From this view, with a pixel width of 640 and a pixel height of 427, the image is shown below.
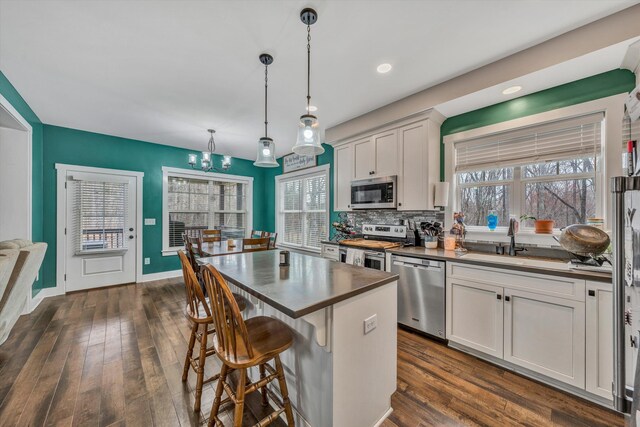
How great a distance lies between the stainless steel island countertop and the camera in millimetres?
1150

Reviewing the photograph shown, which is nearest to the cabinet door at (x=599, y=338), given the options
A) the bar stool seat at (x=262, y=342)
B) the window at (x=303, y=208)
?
the bar stool seat at (x=262, y=342)

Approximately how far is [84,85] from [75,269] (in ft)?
9.96

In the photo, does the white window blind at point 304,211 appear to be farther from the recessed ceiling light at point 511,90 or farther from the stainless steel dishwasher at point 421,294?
the recessed ceiling light at point 511,90

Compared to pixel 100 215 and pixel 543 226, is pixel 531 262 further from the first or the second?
pixel 100 215

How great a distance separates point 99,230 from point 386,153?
486 centimetres

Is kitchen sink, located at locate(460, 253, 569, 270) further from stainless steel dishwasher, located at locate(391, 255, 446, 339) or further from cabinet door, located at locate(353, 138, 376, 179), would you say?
cabinet door, located at locate(353, 138, 376, 179)

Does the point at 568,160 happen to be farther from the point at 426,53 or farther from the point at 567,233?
the point at 426,53

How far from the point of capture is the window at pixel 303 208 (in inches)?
189

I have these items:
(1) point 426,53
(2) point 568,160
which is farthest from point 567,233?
(1) point 426,53

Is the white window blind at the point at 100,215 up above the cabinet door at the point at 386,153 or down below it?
below


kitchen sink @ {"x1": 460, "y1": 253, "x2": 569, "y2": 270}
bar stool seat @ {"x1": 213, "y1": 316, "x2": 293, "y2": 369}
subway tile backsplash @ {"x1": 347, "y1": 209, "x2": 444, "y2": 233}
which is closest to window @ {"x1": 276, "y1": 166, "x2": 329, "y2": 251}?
subway tile backsplash @ {"x1": 347, "y1": 209, "x2": 444, "y2": 233}

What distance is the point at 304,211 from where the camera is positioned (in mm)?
5207

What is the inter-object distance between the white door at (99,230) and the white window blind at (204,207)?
69 centimetres

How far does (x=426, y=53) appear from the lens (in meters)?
2.13
